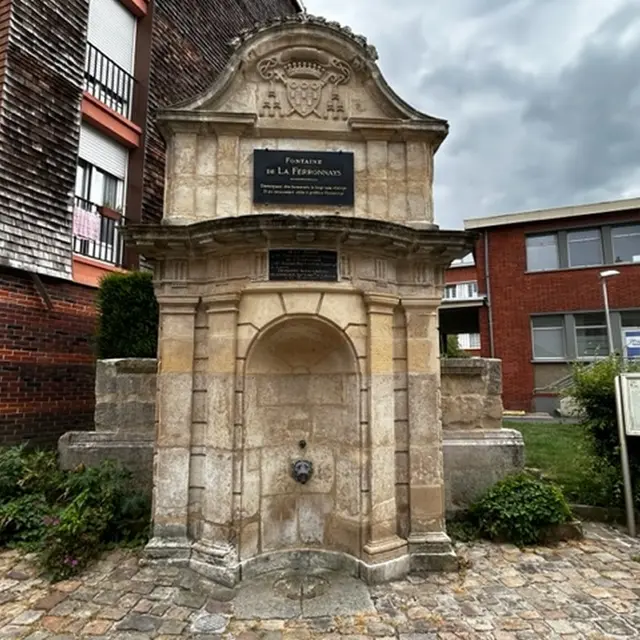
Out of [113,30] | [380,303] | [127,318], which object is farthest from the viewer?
[113,30]

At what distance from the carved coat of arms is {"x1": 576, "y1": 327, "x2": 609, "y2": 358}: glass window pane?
15.3 meters

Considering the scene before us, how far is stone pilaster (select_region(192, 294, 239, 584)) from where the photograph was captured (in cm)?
451

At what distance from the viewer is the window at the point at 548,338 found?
17.1 m

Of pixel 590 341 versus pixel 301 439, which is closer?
pixel 301 439

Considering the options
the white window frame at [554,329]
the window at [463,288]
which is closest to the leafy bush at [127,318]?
the white window frame at [554,329]

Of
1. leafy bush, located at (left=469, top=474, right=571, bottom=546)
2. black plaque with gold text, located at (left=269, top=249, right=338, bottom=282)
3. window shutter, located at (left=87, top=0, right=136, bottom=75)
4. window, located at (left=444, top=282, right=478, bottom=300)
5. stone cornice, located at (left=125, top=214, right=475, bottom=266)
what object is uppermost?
window shutter, located at (left=87, top=0, right=136, bottom=75)

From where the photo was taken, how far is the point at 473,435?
5988 mm

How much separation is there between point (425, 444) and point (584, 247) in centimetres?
1555

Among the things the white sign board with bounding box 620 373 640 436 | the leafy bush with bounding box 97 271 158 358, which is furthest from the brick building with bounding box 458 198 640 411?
the leafy bush with bounding box 97 271 158 358

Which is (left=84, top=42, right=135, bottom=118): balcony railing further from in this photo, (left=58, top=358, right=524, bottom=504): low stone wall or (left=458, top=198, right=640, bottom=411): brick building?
(left=458, top=198, right=640, bottom=411): brick building

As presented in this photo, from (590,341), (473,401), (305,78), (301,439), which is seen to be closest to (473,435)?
(473,401)

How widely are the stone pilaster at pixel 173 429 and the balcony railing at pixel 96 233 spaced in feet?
16.1

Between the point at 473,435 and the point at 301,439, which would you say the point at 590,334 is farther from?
the point at 301,439

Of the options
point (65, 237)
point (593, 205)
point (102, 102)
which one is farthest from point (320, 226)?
point (593, 205)
